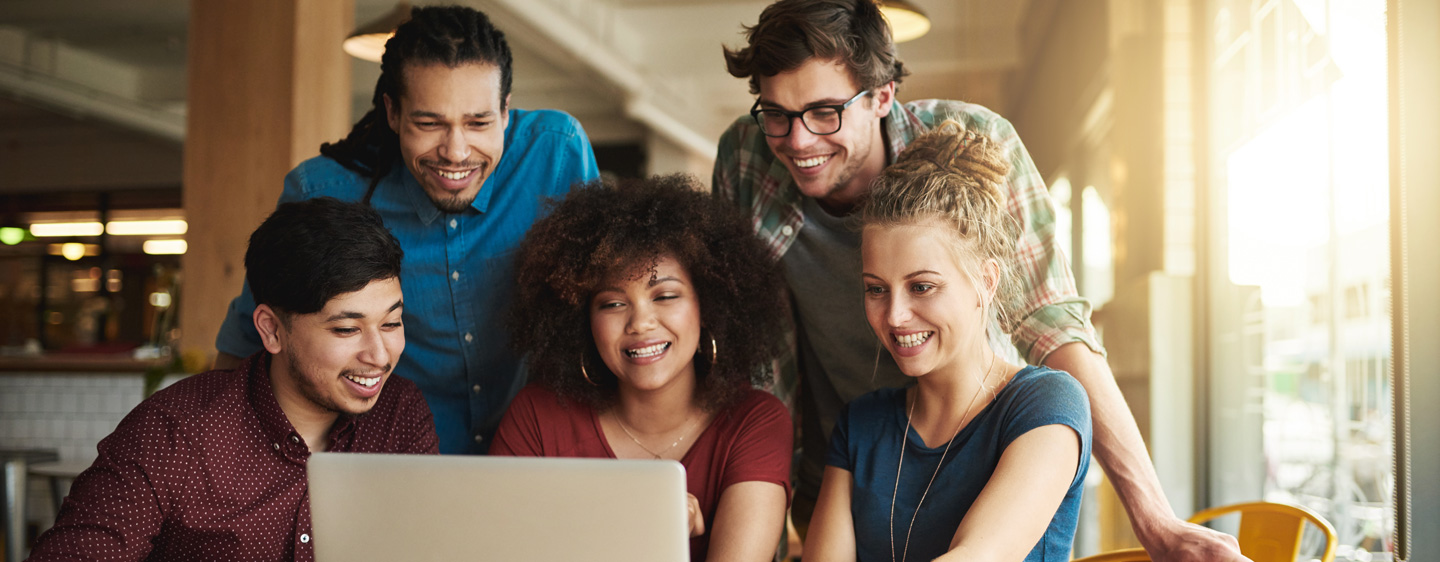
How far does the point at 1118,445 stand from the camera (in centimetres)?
159

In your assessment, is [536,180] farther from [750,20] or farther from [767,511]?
[750,20]

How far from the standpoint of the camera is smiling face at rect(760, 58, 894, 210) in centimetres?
177

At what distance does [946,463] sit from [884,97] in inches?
28.2

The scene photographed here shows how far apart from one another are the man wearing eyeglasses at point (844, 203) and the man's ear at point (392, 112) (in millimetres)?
637

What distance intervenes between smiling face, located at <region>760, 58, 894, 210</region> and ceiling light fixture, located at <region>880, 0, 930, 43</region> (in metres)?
1.65

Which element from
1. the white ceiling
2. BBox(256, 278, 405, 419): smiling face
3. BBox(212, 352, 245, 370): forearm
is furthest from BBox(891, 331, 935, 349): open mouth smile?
the white ceiling

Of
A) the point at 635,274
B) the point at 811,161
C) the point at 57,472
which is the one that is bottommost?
the point at 57,472

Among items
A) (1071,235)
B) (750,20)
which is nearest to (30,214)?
(750,20)

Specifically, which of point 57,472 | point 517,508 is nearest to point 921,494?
point 517,508

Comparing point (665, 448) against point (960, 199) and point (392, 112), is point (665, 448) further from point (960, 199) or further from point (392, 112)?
point (392, 112)

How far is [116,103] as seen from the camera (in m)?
7.82

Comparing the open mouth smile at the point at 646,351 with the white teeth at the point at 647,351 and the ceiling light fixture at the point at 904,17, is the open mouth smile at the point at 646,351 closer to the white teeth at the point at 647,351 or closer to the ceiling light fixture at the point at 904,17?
the white teeth at the point at 647,351

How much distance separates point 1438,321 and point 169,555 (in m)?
2.08

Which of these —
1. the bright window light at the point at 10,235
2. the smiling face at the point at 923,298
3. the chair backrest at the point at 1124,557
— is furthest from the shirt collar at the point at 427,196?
the bright window light at the point at 10,235
